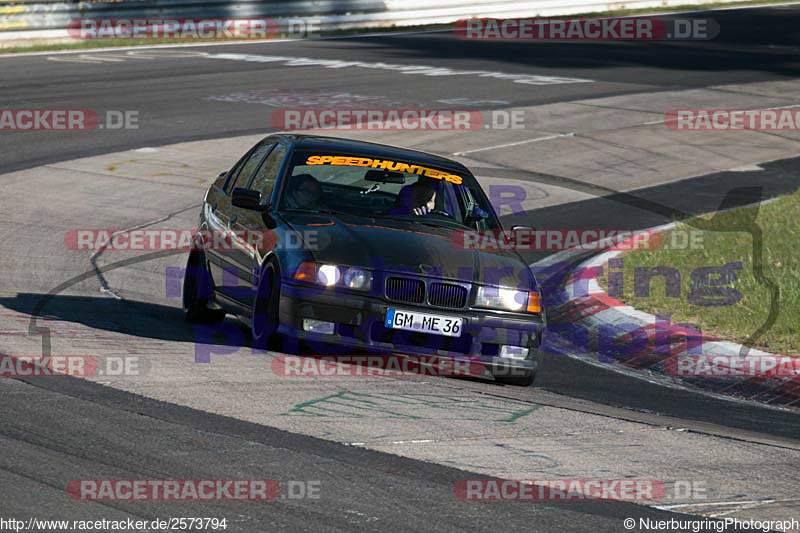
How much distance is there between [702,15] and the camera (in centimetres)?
4522

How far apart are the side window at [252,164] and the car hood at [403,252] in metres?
1.15

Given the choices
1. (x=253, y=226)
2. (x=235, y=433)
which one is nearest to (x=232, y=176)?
(x=253, y=226)

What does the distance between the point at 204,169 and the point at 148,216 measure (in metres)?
3.06

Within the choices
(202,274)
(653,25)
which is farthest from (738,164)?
(653,25)

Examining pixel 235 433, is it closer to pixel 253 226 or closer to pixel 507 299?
pixel 507 299

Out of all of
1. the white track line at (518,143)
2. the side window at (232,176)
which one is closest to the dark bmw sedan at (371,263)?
the side window at (232,176)

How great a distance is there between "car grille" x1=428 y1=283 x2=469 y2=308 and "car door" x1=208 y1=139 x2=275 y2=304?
1378mm

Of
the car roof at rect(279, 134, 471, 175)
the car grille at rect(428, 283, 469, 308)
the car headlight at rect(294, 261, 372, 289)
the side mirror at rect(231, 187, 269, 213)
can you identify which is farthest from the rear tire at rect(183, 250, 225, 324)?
the car grille at rect(428, 283, 469, 308)

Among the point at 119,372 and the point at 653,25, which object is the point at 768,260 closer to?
the point at 119,372

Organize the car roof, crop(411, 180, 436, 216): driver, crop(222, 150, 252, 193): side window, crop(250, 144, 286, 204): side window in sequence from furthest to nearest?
crop(222, 150, 252, 193): side window → the car roof → crop(250, 144, 286, 204): side window → crop(411, 180, 436, 216): driver

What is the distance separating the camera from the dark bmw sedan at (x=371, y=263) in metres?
8.17

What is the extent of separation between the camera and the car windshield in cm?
923

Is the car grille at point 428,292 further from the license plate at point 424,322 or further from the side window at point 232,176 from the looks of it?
the side window at point 232,176

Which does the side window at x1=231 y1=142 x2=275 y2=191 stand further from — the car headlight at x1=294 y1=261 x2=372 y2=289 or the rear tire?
the car headlight at x1=294 y1=261 x2=372 y2=289
